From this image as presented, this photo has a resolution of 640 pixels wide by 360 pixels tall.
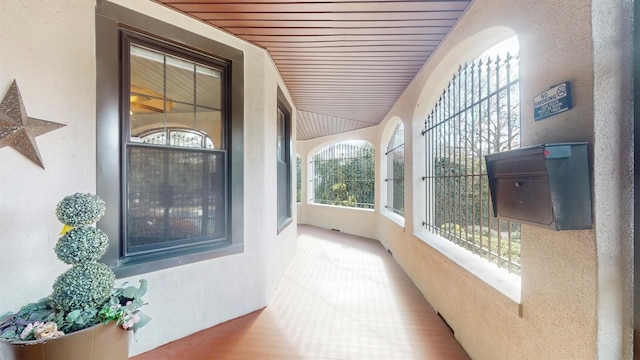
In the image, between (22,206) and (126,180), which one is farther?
(126,180)

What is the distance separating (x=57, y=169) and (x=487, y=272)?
301cm

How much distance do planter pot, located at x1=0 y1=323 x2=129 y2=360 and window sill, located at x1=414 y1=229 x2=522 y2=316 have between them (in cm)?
228

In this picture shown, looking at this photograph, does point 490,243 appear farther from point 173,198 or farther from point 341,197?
point 341,197

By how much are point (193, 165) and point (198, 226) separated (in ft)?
1.83

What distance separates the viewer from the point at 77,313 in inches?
51.7

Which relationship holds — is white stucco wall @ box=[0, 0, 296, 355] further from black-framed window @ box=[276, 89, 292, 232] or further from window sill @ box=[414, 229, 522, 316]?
window sill @ box=[414, 229, 522, 316]

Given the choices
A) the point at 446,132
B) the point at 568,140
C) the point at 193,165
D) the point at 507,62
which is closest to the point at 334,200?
the point at 446,132

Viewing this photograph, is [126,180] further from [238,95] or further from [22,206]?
[238,95]

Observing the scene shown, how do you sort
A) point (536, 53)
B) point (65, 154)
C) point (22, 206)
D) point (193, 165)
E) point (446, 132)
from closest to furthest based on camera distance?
point (536, 53) → point (22, 206) → point (65, 154) → point (193, 165) → point (446, 132)

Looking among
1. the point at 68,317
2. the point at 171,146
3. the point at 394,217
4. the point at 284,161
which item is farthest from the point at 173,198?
the point at 394,217

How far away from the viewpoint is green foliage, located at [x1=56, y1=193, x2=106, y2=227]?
1379 millimetres

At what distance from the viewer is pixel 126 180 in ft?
6.42

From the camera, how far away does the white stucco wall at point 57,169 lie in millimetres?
1499

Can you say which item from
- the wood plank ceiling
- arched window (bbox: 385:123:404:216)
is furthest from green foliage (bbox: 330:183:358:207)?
the wood plank ceiling
